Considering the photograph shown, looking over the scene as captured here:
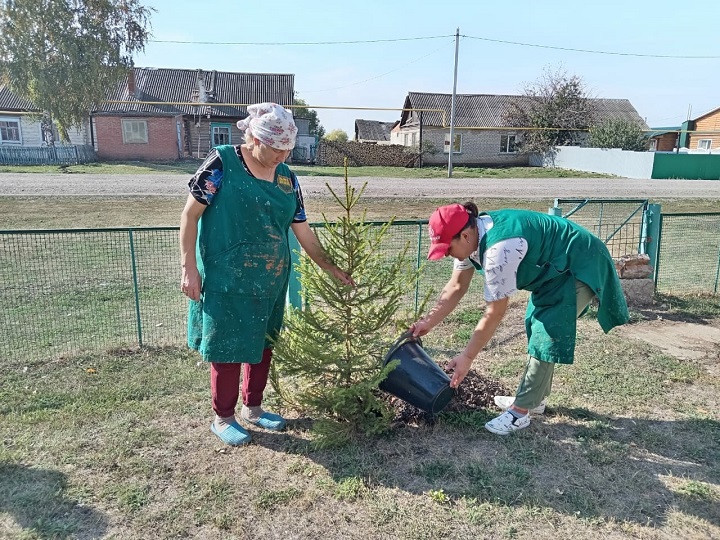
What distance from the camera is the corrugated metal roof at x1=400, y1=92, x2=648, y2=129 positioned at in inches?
1505

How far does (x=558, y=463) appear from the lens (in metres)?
3.21

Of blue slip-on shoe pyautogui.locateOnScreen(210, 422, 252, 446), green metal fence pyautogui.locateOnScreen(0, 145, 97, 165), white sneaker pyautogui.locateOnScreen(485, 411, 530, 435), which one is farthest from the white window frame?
white sneaker pyautogui.locateOnScreen(485, 411, 530, 435)

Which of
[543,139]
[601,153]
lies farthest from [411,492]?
[543,139]

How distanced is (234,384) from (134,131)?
105 ft

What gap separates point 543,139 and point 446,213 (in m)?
36.1

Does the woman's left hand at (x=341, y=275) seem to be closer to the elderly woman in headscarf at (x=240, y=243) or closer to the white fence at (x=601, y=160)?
the elderly woman in headscarf at (x=240, y=243)

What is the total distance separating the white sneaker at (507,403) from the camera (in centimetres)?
377

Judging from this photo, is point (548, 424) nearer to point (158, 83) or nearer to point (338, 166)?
point (338, 166)

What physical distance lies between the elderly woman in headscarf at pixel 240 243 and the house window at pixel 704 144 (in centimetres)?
4531

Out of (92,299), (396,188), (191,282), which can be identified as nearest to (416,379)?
(191,282)

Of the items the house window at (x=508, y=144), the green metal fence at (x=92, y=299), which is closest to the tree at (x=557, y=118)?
the house window at (x=508, y=144)

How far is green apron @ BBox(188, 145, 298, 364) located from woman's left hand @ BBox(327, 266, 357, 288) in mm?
260

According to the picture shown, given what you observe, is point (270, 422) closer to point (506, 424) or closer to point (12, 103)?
point (506, 424)

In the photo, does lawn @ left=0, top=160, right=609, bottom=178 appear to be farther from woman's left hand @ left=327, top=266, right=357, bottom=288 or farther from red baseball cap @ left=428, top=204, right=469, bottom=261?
red baseball cap @ left=428, top=204, right=469, bottom=261
